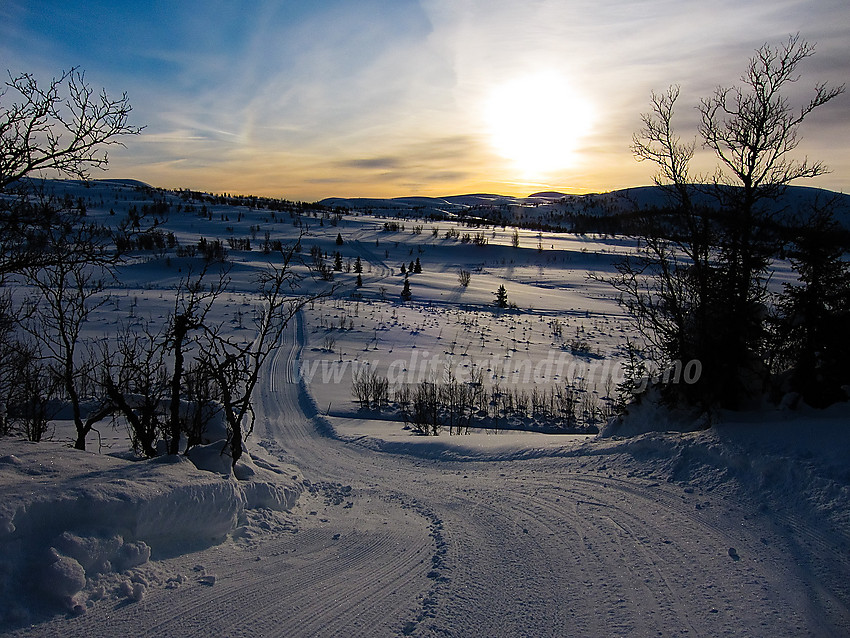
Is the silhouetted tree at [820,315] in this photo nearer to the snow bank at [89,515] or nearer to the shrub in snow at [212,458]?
the snow bank at [89,515]

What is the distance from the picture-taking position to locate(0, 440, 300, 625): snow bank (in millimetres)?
2922

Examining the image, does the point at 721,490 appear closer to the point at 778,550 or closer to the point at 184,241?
the point at 778,550

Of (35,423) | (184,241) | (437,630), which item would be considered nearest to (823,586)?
(437,630)

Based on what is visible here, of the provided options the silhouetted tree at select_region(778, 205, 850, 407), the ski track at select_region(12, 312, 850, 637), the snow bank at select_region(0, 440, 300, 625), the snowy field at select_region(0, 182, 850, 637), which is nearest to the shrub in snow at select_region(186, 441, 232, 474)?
the snowy field at select_region(0, 182, 850, 637)

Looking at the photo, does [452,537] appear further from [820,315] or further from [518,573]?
[820,315]

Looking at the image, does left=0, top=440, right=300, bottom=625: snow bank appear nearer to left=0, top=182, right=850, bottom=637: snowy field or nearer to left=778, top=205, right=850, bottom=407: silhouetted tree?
left=0, top=182, right=850, bottom=637: snowy field

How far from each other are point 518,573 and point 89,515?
3.18m

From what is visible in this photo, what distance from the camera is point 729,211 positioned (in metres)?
8.16

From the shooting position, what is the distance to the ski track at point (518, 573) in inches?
124

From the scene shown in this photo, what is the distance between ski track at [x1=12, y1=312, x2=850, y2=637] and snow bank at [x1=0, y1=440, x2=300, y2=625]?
8.2 inches

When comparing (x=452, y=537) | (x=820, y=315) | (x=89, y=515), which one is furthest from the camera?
(x=820, y=315)

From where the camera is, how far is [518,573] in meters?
3.83

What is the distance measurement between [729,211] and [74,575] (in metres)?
9.62

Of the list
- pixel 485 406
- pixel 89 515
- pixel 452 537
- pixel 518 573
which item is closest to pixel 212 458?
pixel 89 515
